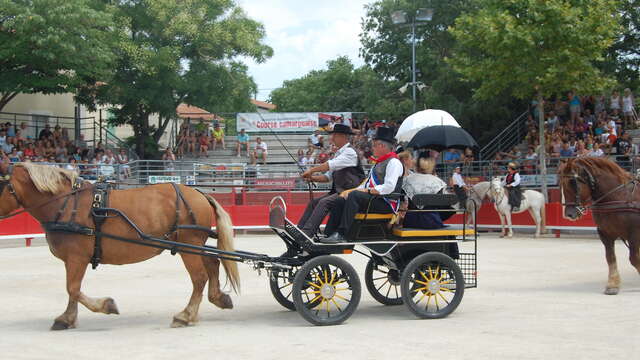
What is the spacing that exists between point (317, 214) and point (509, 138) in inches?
919

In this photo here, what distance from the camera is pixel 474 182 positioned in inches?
1024

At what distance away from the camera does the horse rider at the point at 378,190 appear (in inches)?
347

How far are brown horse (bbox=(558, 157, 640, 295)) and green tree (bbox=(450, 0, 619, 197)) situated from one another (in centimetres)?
1306

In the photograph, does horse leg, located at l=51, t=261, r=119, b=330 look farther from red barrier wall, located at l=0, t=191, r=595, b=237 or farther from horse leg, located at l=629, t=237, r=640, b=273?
red barrier wall, located at l=0, t=191, r=595, b=237

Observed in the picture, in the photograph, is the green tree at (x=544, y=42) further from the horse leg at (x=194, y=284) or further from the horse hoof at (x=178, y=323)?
the horse hoof at (x=178, y=323)

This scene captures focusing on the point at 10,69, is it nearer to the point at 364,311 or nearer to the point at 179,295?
the point at 179,295

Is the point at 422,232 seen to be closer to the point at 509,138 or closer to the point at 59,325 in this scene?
the point at 59,325

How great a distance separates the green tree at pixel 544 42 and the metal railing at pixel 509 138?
511cm

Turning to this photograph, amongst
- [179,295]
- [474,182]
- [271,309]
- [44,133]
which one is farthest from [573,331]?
[44,133]

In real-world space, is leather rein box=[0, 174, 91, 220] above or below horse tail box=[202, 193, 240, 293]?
above

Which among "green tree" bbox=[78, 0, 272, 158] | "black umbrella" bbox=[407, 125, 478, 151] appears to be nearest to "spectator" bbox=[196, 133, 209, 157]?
"green tree" bbox=[78, 0, 272, 158]

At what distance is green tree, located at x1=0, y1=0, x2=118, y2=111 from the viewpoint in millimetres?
26234

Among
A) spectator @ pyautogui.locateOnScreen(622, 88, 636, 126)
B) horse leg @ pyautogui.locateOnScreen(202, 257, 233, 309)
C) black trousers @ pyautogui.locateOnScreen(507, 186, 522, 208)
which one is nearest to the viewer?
horse leg @ pyautogui.locateOnScreen(202, 257, 233, 309)

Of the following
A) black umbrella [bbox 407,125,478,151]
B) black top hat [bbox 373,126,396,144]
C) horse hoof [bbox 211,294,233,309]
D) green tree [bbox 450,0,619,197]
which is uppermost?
green tree [bbox 450,0,619,197]
